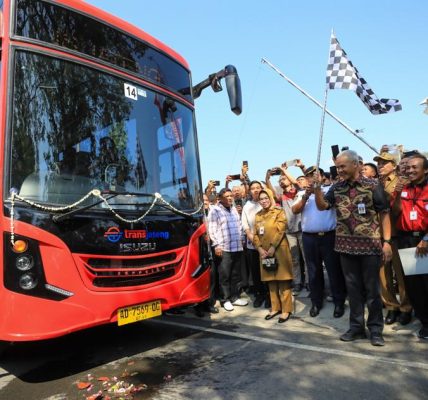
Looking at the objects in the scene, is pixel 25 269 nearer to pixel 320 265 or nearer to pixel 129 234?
pixel 129 234

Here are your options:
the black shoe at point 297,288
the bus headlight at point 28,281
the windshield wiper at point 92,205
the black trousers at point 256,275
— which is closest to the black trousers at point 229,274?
the black trousers at point 256,275

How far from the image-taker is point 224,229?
6.71m

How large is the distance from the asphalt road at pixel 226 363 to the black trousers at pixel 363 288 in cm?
25

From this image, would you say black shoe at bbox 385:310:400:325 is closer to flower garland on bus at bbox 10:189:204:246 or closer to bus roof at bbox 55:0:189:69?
flower garland on bus at bbox 10:189:204:246

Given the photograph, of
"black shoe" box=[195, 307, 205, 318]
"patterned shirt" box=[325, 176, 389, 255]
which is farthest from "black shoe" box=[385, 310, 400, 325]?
"black shoe" box=[195, 307, 205, 318]

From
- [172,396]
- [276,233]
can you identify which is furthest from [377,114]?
[172,396]

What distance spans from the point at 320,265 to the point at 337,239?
1.18 meters

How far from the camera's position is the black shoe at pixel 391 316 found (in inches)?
202

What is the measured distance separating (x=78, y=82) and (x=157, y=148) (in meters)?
1.08

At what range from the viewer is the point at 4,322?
346 cm

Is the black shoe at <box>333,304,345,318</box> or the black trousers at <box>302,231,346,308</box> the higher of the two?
the black trousers at <box>302,231,346,308</box>

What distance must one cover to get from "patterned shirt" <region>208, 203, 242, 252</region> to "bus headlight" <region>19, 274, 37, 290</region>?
3542 mm

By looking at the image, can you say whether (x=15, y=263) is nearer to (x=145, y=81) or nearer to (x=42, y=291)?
(x=42, y=291)

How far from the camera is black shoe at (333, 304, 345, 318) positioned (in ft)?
18.3
